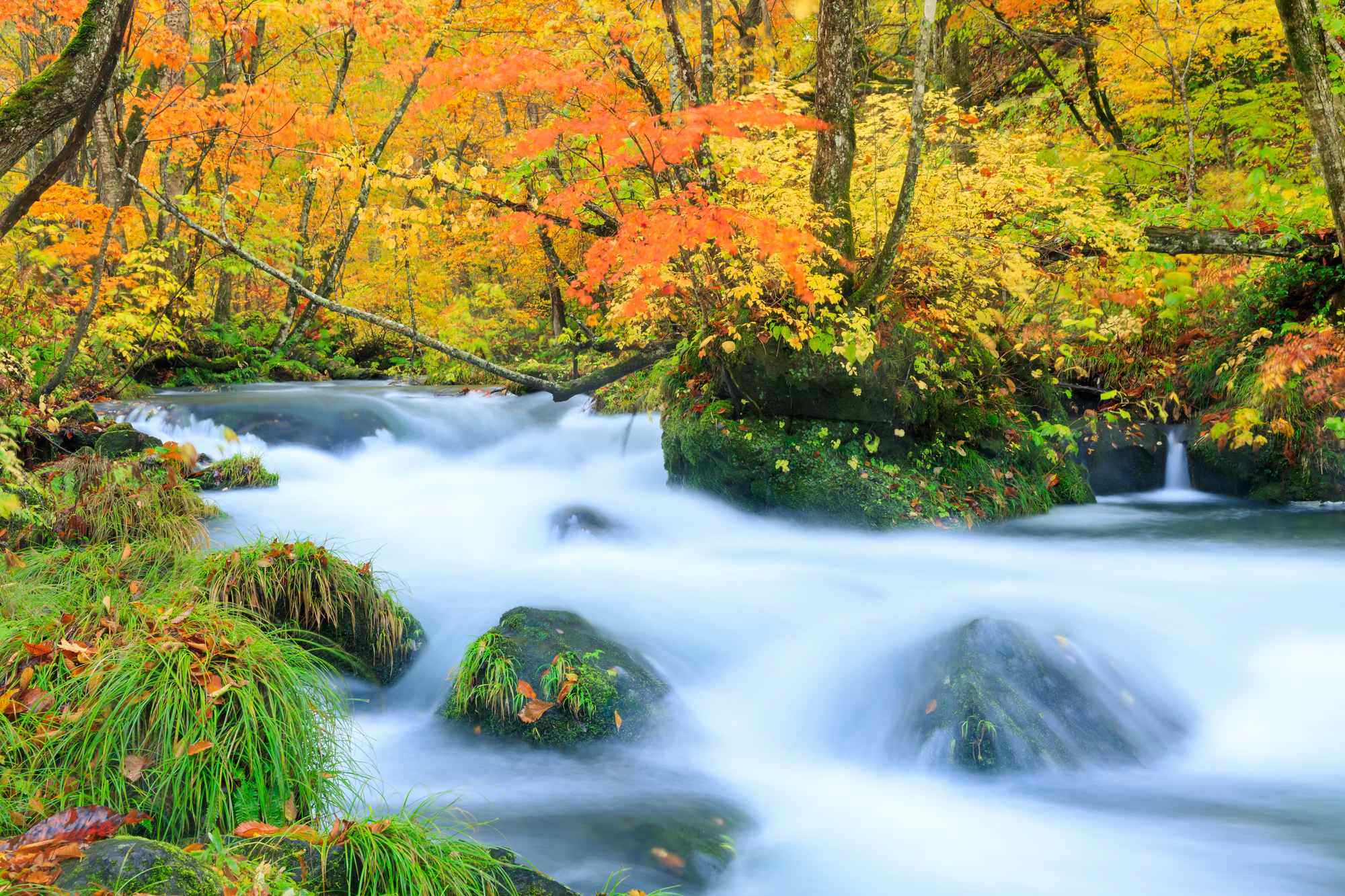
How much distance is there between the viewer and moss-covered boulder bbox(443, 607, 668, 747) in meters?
4.41

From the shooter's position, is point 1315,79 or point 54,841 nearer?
point 54,841

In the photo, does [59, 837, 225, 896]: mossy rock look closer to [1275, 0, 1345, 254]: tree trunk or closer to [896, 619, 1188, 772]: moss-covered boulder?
[896, 619, 1188, 772]: moss-covered boulder

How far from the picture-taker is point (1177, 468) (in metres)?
9.48

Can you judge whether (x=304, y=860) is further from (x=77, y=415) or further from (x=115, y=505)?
(x=77, y=415)

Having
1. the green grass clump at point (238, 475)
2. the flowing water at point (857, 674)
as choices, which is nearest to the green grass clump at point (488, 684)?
the flowing water at point (857, 674)

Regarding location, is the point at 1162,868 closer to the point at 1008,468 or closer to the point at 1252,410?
the point at 1008,468

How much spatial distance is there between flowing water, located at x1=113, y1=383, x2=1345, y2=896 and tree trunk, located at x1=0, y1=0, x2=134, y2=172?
323 cm

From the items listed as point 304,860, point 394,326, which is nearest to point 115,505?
point 394,326

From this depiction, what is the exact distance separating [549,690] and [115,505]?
3.91 meters

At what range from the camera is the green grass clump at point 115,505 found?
5992 millimetres

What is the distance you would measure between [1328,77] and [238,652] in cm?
642

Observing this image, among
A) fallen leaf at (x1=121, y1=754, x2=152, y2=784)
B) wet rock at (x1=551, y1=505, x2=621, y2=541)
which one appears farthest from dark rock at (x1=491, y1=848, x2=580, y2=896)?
wet rock at (x1=551, y1=505, x2=621, y2=541)

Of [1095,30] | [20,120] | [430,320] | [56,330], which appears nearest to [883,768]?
[20,120]

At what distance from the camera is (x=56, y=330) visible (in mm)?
11367
